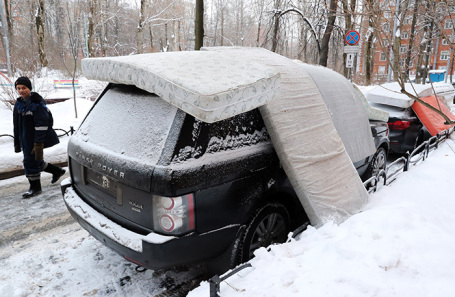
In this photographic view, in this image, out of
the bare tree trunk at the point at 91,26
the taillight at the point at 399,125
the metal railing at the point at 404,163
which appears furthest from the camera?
the bare tree trunk at the point at 91,26

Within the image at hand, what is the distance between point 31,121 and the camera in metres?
4.82

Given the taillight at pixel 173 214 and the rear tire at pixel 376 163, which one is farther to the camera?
the rear tire at pixel 376 163

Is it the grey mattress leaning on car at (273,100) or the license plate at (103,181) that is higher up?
the grey mattress leaning on car at (273,100)

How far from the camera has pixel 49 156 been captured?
6.42 meters

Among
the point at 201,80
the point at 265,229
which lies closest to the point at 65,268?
the point at 265,229

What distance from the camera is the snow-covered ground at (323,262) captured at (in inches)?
87.7

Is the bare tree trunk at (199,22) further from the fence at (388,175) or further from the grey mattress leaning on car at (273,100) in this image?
the fence at (388,175)

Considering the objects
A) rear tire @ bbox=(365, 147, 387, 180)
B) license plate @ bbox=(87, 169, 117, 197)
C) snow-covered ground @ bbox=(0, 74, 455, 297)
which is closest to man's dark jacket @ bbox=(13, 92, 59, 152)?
snow-covered ground @ bbox=(0, 74, 455, 297)

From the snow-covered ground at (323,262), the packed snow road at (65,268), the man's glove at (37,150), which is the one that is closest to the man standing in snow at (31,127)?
the man's glove at (37,150)

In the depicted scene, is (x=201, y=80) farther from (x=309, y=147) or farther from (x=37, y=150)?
(x=37, y=150)

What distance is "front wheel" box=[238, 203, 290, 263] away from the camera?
9.00 feet

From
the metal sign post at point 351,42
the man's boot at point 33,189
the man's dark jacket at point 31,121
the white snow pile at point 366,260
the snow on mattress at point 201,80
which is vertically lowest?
the man's boot at point 33,189

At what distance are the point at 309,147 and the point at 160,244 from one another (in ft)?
5.43

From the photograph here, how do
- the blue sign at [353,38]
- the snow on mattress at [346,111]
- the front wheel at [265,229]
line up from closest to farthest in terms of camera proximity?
the front wheel at [265,229], the snow on mattress at [346,111], the blue sign at [353,38]
